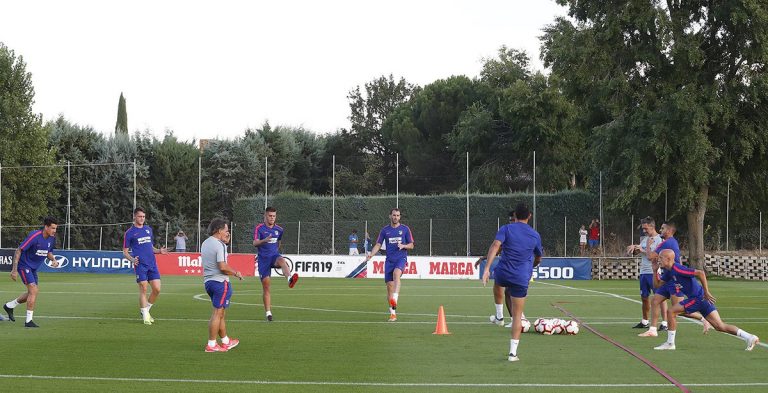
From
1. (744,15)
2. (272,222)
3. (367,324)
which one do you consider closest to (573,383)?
(367,324)

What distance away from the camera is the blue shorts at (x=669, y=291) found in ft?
49.7

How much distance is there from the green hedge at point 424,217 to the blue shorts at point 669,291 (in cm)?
3299

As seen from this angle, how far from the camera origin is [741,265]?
145 feet

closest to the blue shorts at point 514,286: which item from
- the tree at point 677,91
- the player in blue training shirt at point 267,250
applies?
the player in blue training shirt at point 267,250

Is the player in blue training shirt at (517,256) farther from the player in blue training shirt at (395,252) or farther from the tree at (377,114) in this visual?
the tree at (377,114)

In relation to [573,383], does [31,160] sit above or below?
above

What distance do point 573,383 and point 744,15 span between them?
3353 centimetres

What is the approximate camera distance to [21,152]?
56719 millimetres

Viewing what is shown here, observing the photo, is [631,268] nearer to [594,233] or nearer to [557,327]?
[594,233]

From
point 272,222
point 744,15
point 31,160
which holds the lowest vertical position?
point 272,222

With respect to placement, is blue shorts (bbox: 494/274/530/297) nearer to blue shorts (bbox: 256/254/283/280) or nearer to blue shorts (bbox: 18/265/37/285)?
blue shorts (bbox: 256/254/283/280)

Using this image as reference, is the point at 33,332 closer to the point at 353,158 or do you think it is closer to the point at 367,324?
the point at 367,324

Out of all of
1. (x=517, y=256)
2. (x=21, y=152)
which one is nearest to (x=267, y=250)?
(x=517, y=256)

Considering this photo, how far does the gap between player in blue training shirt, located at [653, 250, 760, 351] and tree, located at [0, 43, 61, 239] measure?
46.2 metres
